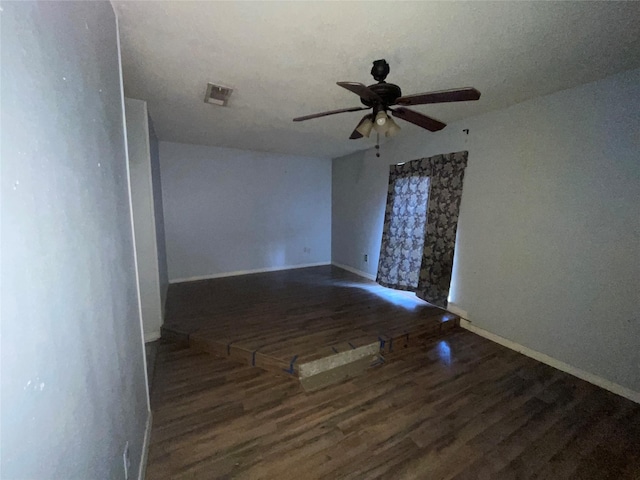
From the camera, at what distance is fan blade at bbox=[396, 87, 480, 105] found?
→ 4.47ft

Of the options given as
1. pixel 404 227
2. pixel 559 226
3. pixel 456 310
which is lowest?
pixel 456 310

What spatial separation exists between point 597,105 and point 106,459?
3631 mm

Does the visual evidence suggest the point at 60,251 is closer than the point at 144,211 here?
Yes

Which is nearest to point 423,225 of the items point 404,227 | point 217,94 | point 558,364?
point 404,227

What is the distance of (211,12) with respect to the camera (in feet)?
4.23

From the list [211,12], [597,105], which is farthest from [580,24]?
[211,12]

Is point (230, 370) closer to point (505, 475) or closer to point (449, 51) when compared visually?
point (505, 475)

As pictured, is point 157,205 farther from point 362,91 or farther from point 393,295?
point 393,295

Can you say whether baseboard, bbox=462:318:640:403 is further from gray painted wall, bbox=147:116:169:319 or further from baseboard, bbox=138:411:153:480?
gray painted wall, bbox=147:116:169:319

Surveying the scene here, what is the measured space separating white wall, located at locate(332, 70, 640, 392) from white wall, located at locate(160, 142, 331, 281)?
8.91 ft

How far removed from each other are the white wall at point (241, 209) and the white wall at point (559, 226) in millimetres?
2715

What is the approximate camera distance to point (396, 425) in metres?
1.67

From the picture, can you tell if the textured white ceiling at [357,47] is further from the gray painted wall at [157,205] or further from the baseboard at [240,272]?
the baseboard at [240,272]

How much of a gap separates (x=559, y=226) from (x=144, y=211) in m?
3.90
